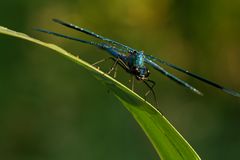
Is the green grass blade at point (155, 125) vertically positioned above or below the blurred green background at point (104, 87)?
below

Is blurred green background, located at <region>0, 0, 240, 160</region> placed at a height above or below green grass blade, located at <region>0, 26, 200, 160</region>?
above

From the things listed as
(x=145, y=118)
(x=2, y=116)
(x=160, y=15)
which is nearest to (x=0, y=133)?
(x=2, y=116)

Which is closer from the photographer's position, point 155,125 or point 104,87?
point 155,125

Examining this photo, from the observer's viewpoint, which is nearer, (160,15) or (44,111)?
(44,111)

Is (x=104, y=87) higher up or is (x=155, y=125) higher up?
(x=104, y=87)

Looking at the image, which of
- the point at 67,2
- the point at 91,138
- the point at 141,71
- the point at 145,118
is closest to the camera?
the point at 145,118

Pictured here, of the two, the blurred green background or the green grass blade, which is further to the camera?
the blurred green background

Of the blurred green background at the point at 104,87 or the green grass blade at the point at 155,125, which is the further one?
the blurred green background at the point at 104,87

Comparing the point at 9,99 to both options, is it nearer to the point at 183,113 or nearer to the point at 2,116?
the point at 2,116
